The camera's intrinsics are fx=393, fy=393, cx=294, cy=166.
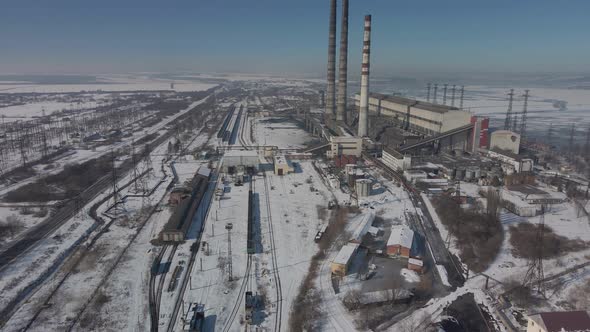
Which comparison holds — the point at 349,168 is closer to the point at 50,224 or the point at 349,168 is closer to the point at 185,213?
the point at 185,213

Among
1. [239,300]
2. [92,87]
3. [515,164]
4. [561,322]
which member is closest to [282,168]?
[239,300]

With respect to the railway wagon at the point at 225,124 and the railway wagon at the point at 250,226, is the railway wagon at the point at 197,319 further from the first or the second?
the railway wagon at the point at 225,124

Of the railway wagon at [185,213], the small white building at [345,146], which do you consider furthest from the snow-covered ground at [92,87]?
the railway wagon at [185,213]

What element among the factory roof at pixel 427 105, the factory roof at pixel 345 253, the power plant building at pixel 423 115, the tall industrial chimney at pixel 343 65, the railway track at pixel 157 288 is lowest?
the railway track at pixel 157 288

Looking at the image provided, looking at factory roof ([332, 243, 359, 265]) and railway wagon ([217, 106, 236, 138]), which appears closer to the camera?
factory roof ([332, 243, 359, 265])

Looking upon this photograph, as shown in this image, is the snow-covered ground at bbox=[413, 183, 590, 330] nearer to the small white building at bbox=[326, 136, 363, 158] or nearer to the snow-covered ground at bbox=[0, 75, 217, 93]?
the small white building at bbox=[326, 136, 363, 158]

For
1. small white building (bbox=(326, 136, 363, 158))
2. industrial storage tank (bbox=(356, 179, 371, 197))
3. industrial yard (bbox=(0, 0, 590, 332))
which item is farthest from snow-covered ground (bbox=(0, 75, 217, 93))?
industrial storage tank (bbox=(356, 179, 371, 197))

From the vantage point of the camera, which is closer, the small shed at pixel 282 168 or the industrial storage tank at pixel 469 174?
the industrial storage tank at pixel 469 174

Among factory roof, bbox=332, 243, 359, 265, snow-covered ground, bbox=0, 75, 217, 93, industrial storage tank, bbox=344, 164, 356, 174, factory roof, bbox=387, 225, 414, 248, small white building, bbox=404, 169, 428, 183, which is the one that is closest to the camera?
factory roof, bbox=332, 243, 359, 265
